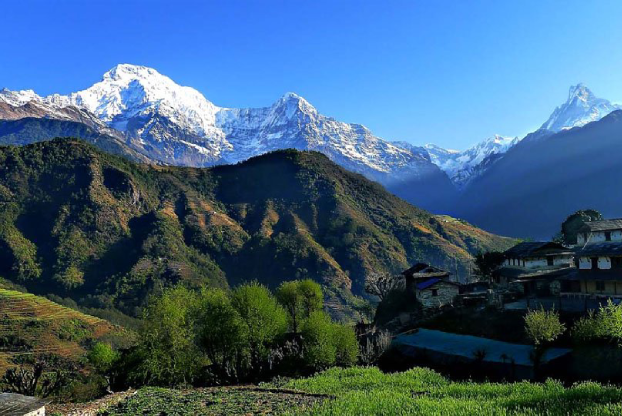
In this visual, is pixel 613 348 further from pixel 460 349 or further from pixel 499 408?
pixel 499 408

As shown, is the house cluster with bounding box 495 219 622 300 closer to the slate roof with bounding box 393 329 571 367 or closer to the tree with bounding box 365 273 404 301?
the slate roof with bounding box 393 329 571 367

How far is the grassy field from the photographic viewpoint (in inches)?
1021

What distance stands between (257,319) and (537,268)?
41.4 metres

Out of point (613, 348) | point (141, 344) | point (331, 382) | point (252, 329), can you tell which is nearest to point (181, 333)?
point (141, 344)

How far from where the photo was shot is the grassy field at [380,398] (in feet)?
85.1

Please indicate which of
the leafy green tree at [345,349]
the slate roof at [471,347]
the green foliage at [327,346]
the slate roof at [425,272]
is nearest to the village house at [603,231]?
the slate roof at [425,272]

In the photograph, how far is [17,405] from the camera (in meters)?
31.1

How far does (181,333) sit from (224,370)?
28.8ft

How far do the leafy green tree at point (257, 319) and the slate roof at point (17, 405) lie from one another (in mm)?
28259

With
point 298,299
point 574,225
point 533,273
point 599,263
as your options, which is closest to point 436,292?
point 533,273

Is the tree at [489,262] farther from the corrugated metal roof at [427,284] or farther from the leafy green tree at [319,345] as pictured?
the leafy green tree at [319,345]

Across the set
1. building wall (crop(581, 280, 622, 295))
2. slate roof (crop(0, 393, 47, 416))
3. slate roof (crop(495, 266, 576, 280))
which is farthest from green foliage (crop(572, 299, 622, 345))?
slate roof (crop(0, 393, 47, 416))

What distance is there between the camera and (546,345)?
141 ft

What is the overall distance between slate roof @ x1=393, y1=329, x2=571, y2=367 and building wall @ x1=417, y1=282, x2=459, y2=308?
48.5ft
